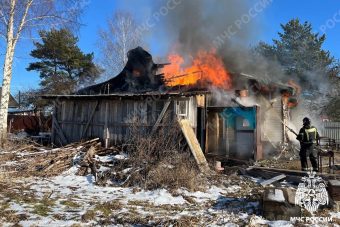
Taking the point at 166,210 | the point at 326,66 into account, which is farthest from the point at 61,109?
the point at 326,66

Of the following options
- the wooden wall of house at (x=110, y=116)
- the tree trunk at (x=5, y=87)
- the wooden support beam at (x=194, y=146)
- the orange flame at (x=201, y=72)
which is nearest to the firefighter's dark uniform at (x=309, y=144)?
the wooden support beam at (x=194, y=146)

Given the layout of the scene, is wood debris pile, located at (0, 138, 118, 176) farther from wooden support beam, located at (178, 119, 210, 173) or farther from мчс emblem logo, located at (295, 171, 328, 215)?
мчс emblem logo, located at (295, 171, 328, 215)

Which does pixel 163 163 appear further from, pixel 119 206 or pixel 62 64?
pixel 62 64

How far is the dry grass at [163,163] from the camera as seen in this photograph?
28.1 feet

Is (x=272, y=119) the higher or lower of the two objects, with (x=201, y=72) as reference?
lower

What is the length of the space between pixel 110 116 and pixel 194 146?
448 centimetres

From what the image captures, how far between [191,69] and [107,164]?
7.90 metres

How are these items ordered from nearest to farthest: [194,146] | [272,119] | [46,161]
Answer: [46,161], [194,146], [272,119]

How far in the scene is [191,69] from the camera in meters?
16.5

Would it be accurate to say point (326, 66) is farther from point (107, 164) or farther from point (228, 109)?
point (107, 164)

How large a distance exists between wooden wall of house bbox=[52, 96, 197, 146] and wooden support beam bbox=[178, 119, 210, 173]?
52cm

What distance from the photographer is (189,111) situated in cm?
1278

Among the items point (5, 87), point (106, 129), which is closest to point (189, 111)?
point (106, 129)

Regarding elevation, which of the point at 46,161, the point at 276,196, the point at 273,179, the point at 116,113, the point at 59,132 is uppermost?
the point at 116,113
